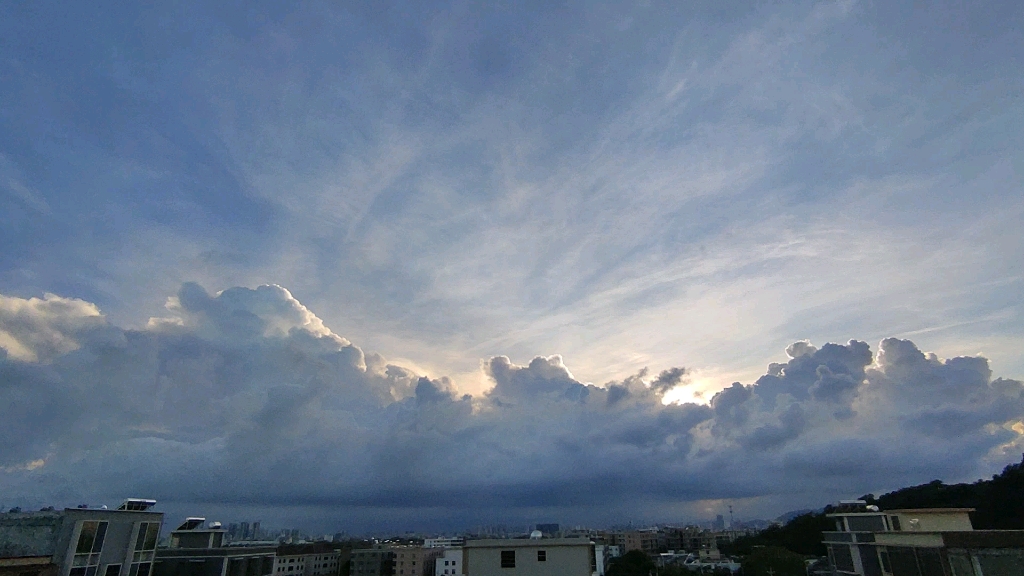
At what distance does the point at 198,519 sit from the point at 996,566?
62.2 m

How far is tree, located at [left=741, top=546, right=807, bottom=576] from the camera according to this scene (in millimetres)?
70750

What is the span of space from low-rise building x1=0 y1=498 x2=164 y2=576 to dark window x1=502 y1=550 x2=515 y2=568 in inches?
843

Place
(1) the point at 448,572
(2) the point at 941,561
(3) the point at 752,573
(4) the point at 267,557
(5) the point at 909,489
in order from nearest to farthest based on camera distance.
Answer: (2) the point at 941,561 < (4) the point at 267,557 < (3) the point at 752,573 < (5) the point at 909,489 < (1) the point at 448,572

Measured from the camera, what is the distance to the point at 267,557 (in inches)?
2537

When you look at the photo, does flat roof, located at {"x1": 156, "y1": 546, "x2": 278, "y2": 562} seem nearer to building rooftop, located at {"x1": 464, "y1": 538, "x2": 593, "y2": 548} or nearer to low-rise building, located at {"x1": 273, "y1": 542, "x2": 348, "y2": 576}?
building rooftop, located at {"x1": 464, "y1": 538, "x2": 593, "y2": 548}

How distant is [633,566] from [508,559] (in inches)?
2877

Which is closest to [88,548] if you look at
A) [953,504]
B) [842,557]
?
[842,557]

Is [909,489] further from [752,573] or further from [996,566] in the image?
[996,566]

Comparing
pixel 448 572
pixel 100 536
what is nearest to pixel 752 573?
pixel 448 572

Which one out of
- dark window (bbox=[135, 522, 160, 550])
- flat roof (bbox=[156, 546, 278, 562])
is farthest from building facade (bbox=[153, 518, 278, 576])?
dark window (bbox=[135, 522, 160, 550])

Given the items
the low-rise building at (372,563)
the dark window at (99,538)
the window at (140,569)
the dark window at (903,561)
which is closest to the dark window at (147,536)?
the window at (140,569)

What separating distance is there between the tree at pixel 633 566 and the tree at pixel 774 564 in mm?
15910

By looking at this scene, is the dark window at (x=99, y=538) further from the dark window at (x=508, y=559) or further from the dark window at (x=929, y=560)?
the dark window at (x=929, y=560)

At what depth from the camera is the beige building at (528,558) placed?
30953 millimetres
